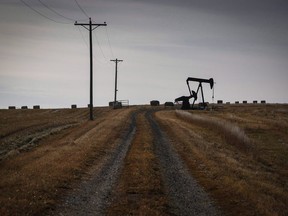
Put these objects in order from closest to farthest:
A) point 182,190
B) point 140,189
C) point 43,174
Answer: point 140,189
point 182,190
point 43,174

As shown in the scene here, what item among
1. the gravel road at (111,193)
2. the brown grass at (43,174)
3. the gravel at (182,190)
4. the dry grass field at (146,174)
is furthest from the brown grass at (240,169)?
the brown grass at (43,174)

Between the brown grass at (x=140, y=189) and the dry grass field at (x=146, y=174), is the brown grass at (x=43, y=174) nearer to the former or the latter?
the dry grass field at (x=146, y=174)

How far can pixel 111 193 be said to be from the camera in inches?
572

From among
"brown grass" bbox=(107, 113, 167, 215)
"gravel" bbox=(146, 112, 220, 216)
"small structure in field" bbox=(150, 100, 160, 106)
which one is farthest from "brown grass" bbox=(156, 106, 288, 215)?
"small structure in field" bbox=(150, 100, 160, 106)

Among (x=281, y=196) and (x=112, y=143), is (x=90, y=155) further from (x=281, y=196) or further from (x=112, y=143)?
(x=281, y=196)

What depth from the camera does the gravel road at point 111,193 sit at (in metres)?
12.6

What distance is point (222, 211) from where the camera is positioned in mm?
12711

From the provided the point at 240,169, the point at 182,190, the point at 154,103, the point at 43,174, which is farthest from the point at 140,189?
the point at 154,103

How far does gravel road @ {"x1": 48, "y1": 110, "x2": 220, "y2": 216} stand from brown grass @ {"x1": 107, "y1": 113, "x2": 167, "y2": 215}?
286 millimetres

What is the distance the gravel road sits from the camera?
12643 mm

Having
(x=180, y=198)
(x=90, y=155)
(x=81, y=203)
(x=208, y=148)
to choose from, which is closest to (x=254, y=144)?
Result: (x=208, y=148)

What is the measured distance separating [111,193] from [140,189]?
114cm

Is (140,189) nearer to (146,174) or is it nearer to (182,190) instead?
(182,190)

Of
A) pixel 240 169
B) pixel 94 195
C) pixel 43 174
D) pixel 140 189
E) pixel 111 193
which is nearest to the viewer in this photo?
pixel 94 195
